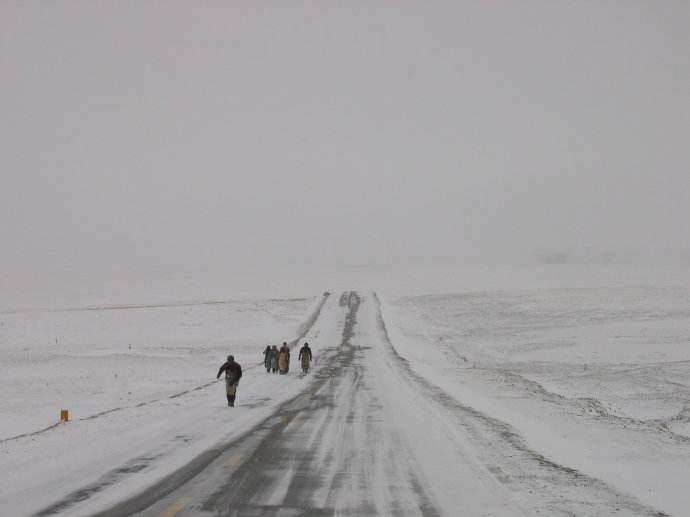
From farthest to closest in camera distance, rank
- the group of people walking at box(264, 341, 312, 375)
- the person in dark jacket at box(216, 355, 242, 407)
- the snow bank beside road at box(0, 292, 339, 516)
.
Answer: the group of people walking at box(264, 341, 312, 375)
the person in dark jacket at box(216, 355, 242, 407)
the snow bank beside road at box(0, 292, 339, 516)

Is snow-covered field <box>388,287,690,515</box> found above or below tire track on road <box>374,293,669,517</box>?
below

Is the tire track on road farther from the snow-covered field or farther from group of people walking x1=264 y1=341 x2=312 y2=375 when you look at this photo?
group of people walking x1=264 y1=341 x2=312 y2=375

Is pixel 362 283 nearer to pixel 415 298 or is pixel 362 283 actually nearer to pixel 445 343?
pixel 415 298

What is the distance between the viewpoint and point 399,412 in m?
16.6

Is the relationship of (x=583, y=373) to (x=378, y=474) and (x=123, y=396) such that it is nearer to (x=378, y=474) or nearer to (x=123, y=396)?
(x=123, y=396)

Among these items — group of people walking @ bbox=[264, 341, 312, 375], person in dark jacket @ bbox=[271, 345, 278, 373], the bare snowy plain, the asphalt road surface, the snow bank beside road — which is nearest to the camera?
the asphalt road surface

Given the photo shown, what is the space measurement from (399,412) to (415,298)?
67.6 meters

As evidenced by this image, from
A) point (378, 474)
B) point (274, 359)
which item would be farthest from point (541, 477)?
point (274, 359)

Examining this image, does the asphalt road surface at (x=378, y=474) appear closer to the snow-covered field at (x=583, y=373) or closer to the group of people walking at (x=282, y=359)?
the snow-covered field at (x=583, y=373)

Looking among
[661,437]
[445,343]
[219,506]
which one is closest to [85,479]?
[219,506]

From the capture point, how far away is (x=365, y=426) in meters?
14.4

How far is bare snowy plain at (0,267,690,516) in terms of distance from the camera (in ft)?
27.6

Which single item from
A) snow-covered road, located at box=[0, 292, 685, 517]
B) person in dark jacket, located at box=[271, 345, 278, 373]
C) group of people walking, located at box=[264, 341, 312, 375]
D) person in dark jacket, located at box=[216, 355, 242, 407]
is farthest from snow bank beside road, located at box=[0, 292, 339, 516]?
person in dark jacket, located at box=[271, 345, 278, 373]

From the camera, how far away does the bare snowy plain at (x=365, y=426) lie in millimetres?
8398
